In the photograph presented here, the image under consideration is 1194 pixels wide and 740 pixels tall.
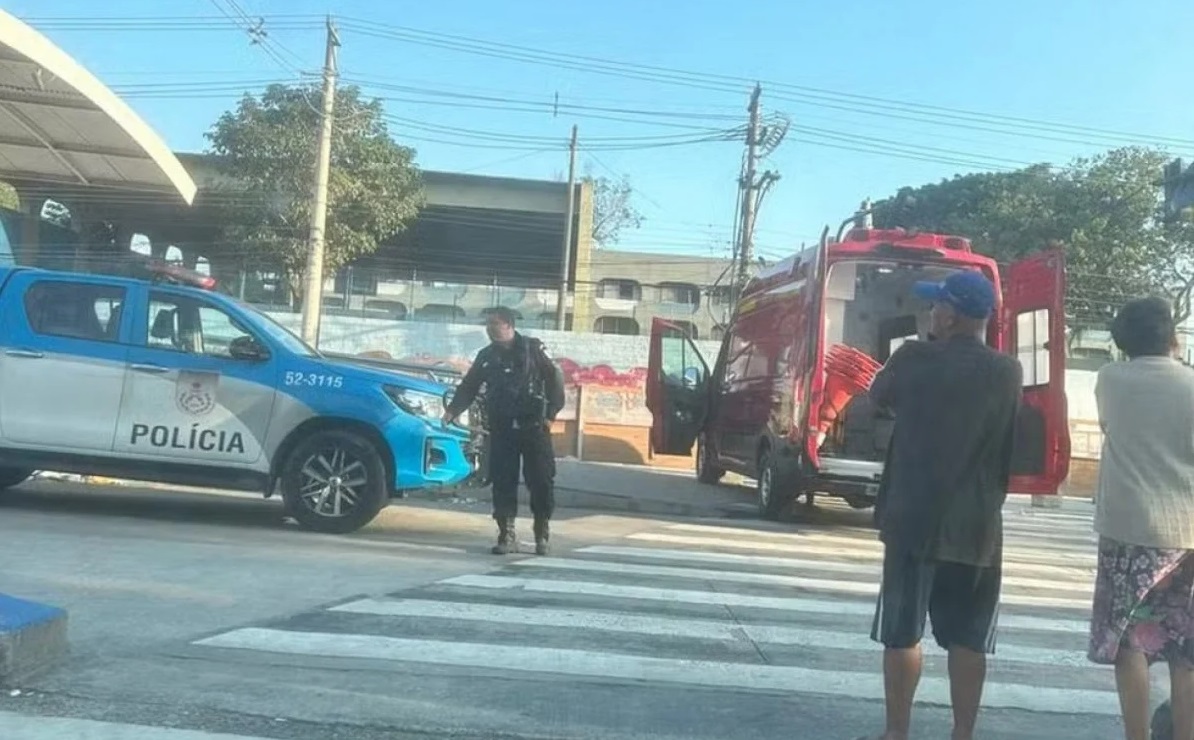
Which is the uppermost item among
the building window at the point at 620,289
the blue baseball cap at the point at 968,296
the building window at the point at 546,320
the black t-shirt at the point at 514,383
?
the building window at the point at 620,289

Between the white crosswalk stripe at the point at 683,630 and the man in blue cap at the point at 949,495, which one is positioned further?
the white crosswalk stripe at the point at 683,630

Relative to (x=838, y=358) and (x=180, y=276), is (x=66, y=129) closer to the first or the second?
(x=180, y=276)

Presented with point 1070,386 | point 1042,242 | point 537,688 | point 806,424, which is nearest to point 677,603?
point 537,688

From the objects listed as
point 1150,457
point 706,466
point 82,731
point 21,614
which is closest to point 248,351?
point 21,614

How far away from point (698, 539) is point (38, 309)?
19.9ft

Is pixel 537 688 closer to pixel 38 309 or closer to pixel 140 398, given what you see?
pixel 140 398

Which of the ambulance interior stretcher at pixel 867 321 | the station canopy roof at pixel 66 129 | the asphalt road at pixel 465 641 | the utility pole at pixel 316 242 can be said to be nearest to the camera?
the asphalt road at pixel 465 641

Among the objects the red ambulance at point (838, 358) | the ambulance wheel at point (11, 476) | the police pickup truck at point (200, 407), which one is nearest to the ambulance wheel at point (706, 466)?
the red ambulance at point (838, 358)

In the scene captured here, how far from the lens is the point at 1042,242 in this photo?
3519cm

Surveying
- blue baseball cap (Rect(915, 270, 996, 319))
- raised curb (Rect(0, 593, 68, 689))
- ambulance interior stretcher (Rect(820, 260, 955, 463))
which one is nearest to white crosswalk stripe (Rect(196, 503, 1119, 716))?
raised curb (Rect(0, 593, 68, 689))

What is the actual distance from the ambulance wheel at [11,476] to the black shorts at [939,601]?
28.8 ft

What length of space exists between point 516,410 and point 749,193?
82.8 feet

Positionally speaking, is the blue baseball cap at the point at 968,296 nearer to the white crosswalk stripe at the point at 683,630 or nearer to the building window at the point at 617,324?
the white crosswalk stripe at the point at 683,630

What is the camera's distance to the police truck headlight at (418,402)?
380 inches
